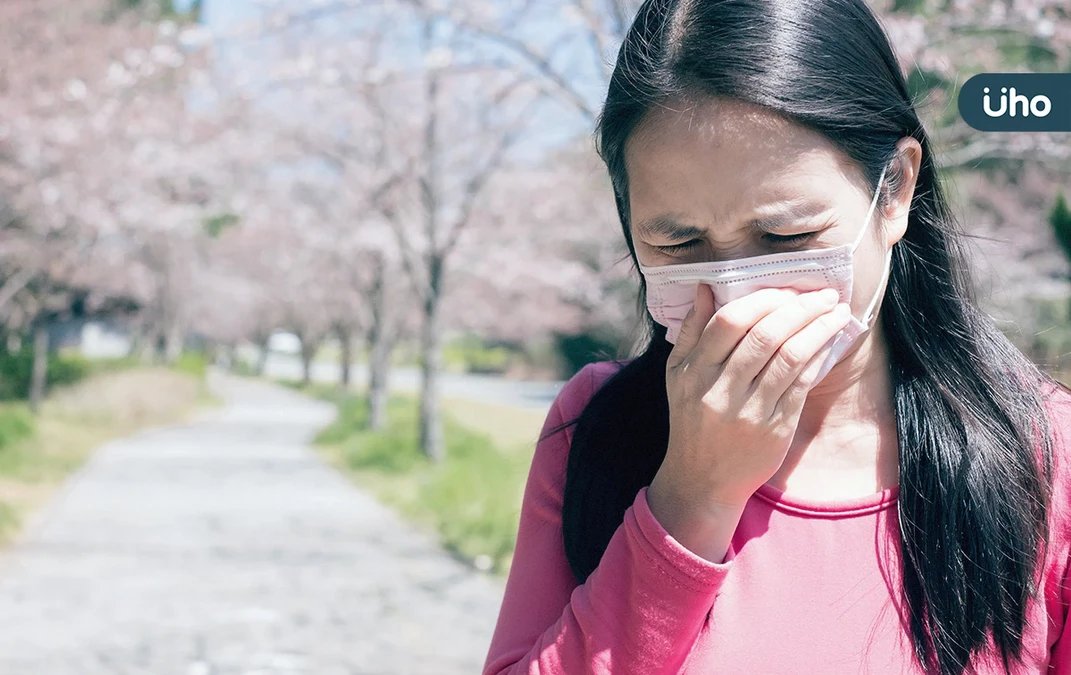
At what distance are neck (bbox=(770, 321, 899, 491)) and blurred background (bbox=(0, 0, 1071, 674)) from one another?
39cm

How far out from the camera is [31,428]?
13078mm

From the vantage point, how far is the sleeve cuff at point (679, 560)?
3.40 ft

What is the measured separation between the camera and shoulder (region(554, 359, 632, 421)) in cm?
136

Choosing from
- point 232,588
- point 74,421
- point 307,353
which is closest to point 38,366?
point 74,421

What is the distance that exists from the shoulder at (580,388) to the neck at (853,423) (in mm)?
260

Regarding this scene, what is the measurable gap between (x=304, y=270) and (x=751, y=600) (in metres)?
20.8

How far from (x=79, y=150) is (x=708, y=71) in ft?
47.7

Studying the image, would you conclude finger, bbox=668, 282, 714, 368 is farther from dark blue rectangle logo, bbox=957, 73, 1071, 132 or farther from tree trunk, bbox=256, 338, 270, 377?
tree trunk, bbox=256, 338, 270, 377

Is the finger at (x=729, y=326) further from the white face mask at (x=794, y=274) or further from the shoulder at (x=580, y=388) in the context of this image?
the shoulder at (x=580, y=388)

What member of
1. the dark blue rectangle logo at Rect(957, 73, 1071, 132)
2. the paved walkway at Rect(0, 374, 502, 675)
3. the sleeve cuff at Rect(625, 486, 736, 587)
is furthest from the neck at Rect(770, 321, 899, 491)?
the paved walkway at Rect(0, 374, 502, 675)

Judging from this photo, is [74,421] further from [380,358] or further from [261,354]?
[261,354]

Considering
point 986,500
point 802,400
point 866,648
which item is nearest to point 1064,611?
point 986,500

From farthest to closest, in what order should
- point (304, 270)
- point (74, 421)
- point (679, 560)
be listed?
point (304, 270) → point (74, 421) → point (679, 560)

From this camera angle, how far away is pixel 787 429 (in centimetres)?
107
